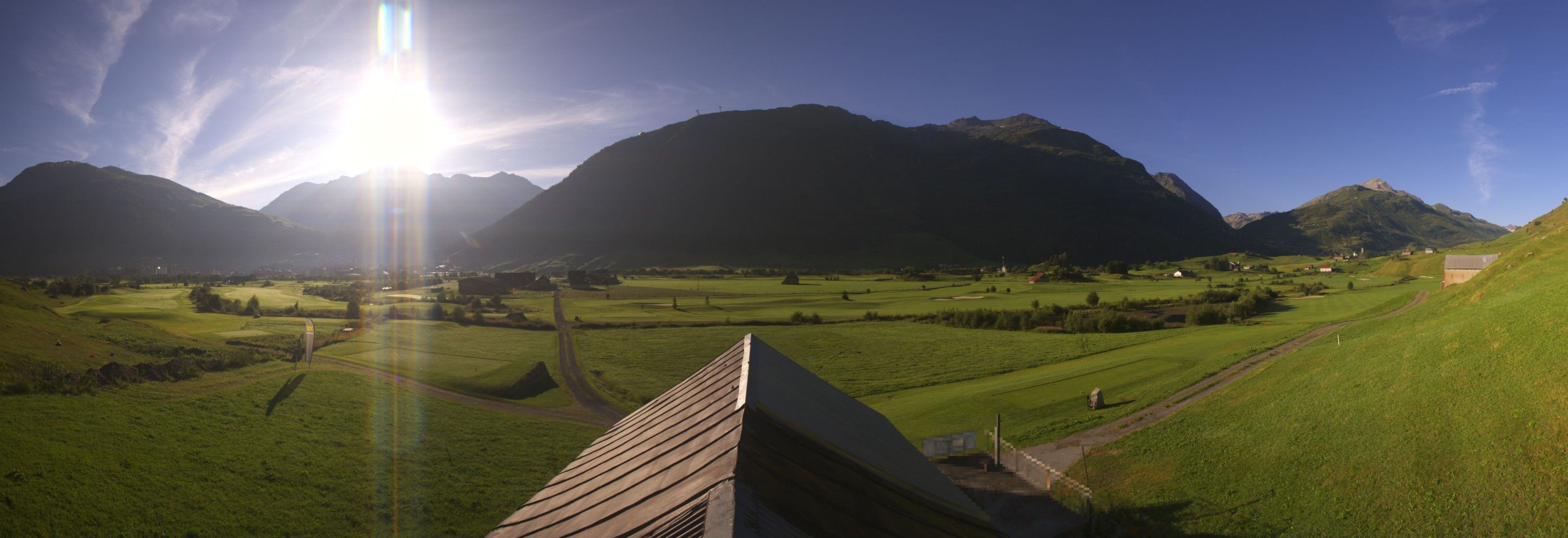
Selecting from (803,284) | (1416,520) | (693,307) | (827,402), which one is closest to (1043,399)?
(1416,520)

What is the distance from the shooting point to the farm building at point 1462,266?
51.2 meters

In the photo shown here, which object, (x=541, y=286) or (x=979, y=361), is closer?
(x=979, y=361)

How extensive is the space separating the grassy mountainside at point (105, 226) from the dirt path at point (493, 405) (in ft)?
509

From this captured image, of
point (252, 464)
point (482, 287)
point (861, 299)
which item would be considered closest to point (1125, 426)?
point (252, 464)

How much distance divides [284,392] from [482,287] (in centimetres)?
7660

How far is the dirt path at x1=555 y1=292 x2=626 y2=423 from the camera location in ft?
89.2

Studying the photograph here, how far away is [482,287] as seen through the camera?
9262 cm

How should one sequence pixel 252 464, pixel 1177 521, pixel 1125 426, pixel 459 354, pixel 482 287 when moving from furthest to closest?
pixel 482 287 → pixel 459 354 → pixel 1125 426 → pixel 252 464 → pixel 1177 521

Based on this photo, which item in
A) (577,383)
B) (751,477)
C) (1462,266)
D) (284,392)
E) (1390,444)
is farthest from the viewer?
(1462,266)

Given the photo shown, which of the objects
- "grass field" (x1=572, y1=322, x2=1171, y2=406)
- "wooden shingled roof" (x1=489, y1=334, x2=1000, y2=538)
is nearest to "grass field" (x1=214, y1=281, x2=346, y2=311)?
"grass field" (x1=572, y1=322, x2=1171, y2=406)

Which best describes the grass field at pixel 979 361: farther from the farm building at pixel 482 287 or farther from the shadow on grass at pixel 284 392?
the farm building at pixel 482 287

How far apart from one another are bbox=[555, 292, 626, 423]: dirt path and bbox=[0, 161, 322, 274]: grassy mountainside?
148 metres

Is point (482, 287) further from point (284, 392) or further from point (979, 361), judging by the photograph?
point (979, 361)

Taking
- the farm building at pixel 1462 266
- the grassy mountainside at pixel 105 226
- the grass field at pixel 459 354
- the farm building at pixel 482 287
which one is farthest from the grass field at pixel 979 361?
the grassy mountainside at pixel 105 226
